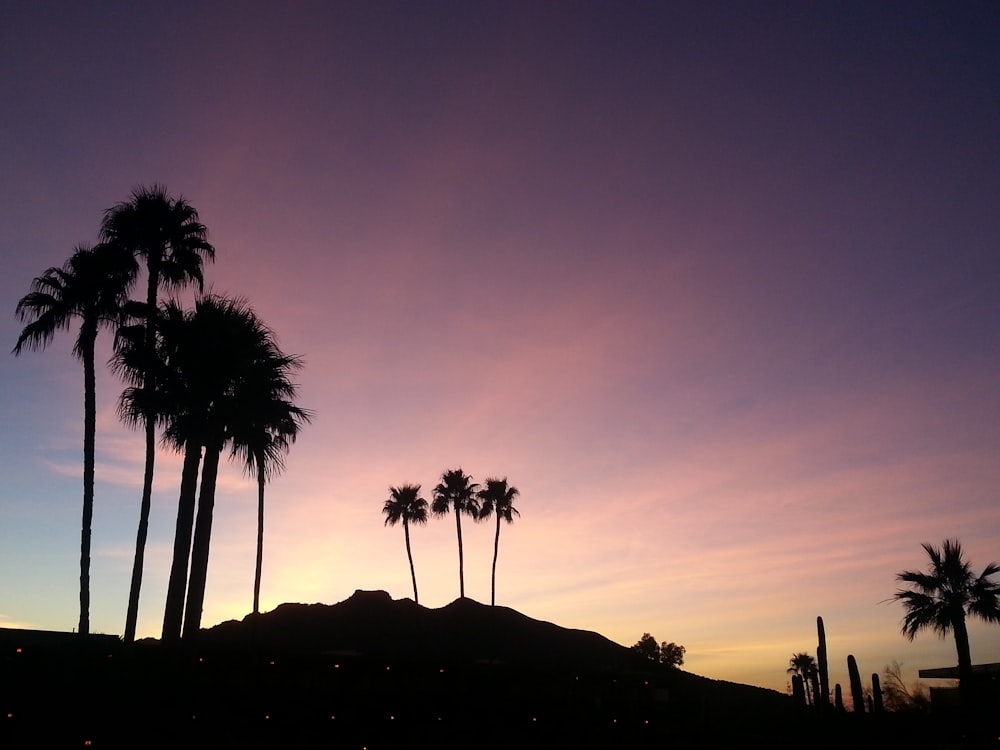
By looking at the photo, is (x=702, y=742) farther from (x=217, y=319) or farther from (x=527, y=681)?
(x=217, y=319)

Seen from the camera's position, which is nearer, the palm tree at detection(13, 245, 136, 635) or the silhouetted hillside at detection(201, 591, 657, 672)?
the palm tree at detection(13, 245, 136, 635)

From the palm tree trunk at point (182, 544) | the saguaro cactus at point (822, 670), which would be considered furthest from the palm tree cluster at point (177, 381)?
the saguaro cactus at point (822, 670)

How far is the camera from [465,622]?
2840 inches

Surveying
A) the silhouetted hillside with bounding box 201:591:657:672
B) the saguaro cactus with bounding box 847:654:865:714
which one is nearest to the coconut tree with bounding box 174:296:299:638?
the saguaro cactus with bounding box 847:654:865:714

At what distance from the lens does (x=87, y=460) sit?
32.9 m

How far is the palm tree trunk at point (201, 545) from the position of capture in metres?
28.0

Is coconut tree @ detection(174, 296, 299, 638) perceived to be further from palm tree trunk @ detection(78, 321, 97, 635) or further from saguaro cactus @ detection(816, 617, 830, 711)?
saguaro cactus @ detection(816, 617, 830, 711)

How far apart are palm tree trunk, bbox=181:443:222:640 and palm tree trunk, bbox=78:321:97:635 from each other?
562 cm

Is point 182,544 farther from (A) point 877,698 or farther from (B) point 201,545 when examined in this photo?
(A) point 877,698

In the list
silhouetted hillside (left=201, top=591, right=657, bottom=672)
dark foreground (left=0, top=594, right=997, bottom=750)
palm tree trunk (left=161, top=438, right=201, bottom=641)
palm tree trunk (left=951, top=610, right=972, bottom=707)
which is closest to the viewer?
dark foreground (left=0, top=594, right=997, bottom=750)

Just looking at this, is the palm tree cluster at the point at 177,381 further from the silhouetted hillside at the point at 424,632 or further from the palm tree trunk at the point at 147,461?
the silhouetted hillside at the point at 424,632

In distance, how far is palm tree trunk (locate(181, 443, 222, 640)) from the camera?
28.0 meters

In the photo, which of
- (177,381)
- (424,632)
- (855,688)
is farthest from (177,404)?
(424,632)

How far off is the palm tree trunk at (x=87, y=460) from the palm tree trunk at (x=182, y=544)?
5.32m
